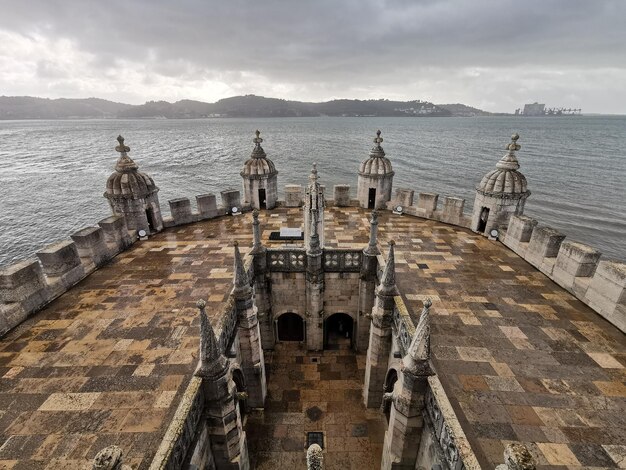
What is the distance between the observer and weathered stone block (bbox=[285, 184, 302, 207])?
79.2ft

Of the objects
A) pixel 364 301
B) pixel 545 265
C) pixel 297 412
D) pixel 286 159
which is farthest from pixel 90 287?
pixel 286 159

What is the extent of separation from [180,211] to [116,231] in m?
4.69

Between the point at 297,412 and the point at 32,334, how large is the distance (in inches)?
425

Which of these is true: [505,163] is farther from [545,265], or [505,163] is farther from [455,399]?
[455,399]

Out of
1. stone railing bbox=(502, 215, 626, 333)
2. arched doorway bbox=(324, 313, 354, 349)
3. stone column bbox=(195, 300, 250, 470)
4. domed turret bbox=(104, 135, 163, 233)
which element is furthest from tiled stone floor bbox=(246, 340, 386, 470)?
domed turret bbox=(104, 135, 163, 233)

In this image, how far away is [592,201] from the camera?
50.3 m

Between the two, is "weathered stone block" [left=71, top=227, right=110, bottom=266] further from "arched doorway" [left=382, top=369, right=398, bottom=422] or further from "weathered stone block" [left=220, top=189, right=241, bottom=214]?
"arched doorway" [left=382, top=369, right=398, bottom=422]

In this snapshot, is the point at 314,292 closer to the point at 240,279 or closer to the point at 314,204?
the point at 314,204

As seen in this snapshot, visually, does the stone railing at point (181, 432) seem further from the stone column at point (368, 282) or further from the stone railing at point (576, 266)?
the stone railing at point (576, 266)

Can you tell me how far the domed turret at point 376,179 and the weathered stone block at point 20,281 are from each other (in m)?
19.2

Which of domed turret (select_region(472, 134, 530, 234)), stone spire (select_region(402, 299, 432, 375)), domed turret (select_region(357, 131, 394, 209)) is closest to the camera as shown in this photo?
stone spire (select_region(402, 299, 432, 375))

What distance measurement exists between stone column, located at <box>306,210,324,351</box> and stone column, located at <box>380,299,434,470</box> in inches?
269

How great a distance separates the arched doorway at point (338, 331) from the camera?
17703mm

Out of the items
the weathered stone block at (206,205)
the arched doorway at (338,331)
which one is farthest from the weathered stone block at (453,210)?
the weathered stone block at (206,205)
